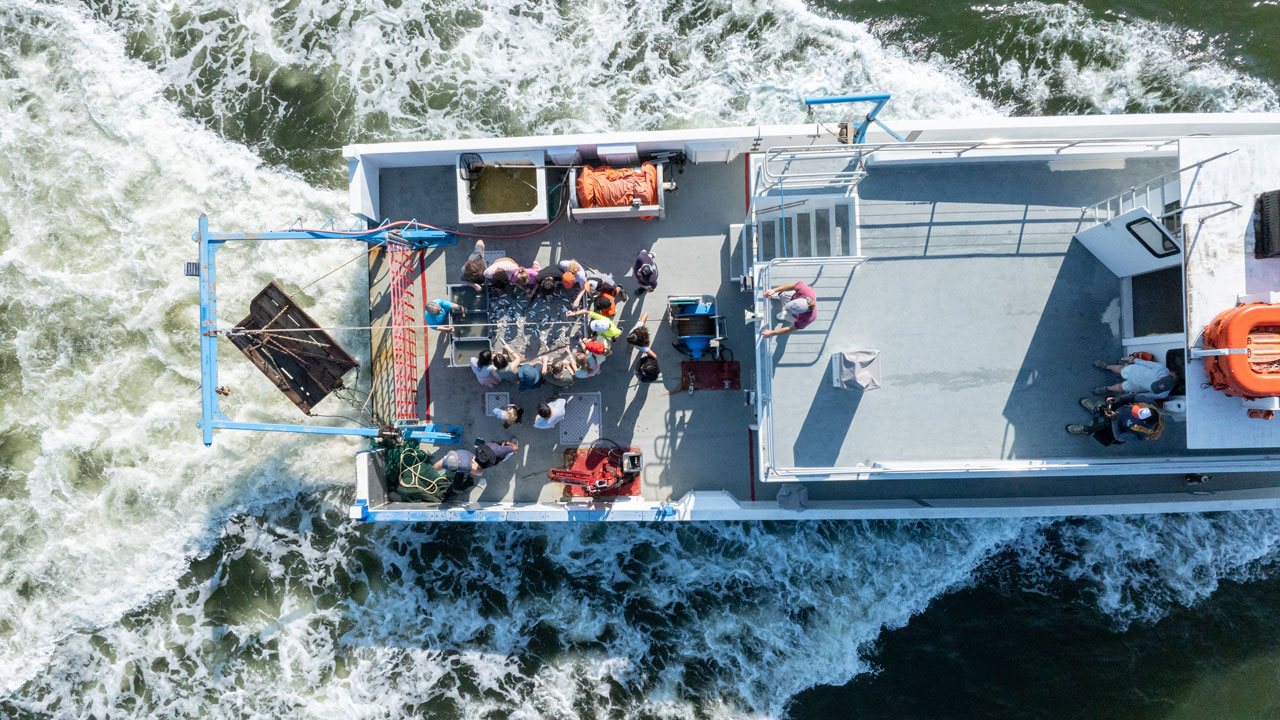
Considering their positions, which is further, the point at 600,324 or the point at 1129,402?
the point at 600,324

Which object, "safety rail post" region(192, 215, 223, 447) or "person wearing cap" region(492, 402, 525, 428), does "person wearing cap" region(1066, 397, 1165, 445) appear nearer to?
"person wearing cap" region(492, 402, 525, 428)

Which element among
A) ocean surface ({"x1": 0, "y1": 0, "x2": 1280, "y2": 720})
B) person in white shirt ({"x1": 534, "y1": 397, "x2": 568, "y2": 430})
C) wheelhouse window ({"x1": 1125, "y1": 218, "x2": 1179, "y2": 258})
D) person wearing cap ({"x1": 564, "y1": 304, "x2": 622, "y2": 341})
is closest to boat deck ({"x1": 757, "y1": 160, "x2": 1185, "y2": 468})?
wheelhouse window ({"x1": 1125, "y1": 218, "x2": 1179, "y2": 258})

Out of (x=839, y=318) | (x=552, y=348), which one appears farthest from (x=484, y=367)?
(x=839, y=318)

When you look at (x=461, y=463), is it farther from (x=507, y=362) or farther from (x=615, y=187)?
(x=615, y=187)

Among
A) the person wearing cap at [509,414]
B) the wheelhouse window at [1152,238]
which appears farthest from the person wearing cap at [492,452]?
the wheelhouse window at [1152,238]

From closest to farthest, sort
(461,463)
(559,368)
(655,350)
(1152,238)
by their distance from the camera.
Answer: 1. (1152,238)
2. (559,368)
3. (461,463)
4. (655,350)
